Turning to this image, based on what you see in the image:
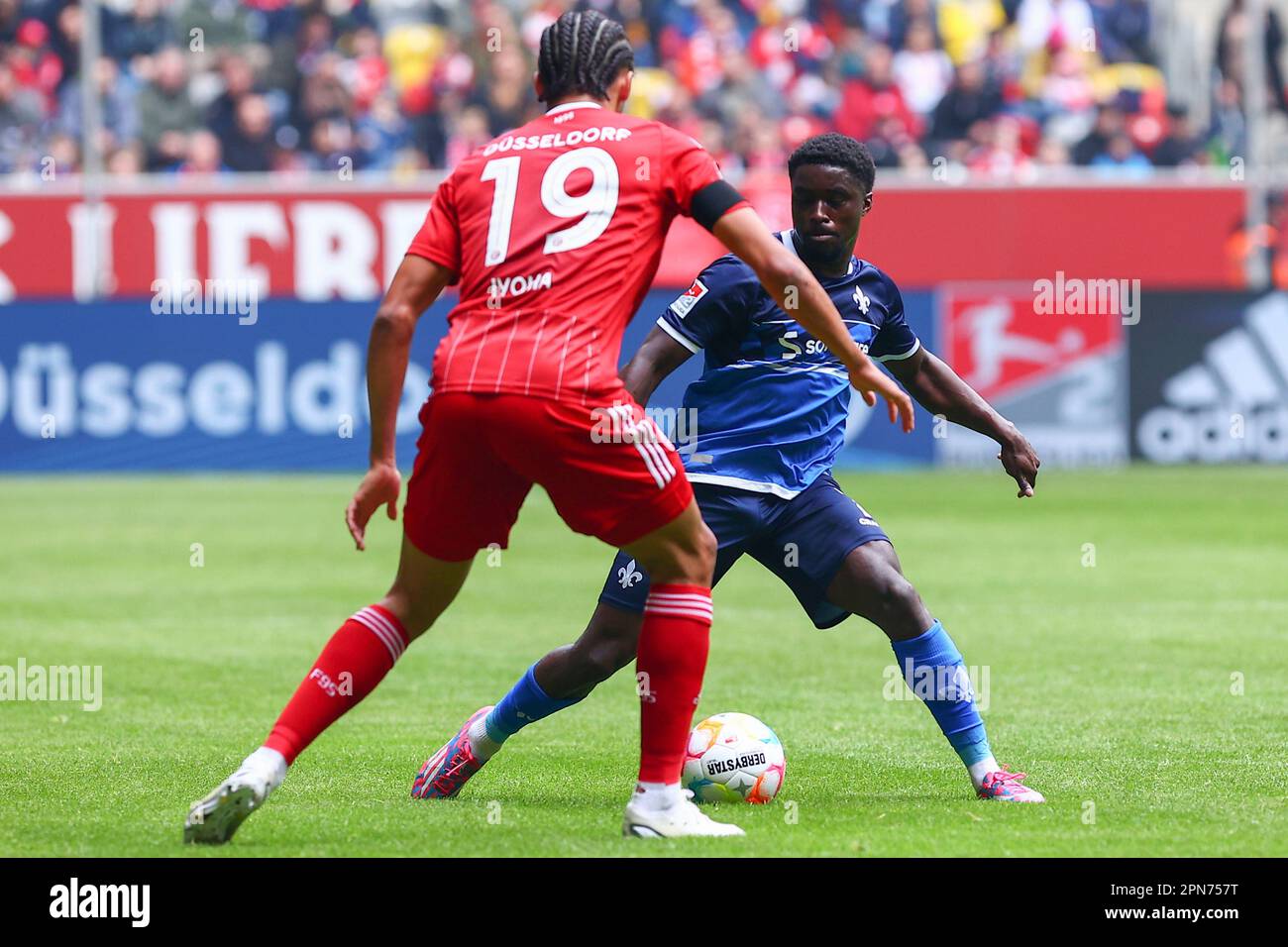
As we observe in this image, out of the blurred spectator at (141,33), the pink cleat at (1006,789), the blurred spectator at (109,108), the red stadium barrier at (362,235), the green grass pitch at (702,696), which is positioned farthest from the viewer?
the blurred spectator at (141,33)

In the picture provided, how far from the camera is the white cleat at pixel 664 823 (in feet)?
17.8

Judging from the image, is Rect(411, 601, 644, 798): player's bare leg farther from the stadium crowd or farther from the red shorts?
the stadium crowd

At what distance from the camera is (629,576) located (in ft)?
20.7

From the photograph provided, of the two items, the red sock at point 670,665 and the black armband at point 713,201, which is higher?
the black armband at point 713,201

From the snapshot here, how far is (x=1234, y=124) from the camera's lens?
2345cm

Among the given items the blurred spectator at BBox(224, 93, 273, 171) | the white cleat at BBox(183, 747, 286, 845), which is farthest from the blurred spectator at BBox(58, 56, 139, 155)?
the white cleat at BBox(183, 747, 286, 845)

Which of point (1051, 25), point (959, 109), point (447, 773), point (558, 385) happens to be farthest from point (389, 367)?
point (1051, 25)

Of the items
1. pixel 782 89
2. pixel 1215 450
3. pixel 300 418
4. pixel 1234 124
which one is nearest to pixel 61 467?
pixel 300 418

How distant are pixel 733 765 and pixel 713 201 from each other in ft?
6.40

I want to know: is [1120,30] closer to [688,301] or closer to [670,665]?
[688,301]

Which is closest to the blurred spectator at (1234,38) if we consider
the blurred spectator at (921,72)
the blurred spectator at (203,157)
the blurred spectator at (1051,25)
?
the blurred spectator at (1051,25)

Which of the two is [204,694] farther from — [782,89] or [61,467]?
[782,89]

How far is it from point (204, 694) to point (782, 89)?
16.9 meters

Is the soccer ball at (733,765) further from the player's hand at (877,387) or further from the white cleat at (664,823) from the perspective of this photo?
the player's hand at (877,387)
